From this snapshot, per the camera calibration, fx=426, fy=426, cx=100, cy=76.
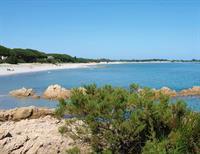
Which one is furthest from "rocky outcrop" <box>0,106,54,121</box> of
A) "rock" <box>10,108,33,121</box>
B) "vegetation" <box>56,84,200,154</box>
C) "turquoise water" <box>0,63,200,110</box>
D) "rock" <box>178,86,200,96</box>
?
"rock" <box>178,86,200,96</box>

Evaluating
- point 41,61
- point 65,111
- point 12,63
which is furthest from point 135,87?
point 41,61

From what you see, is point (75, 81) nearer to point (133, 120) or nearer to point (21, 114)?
point (21, 114)

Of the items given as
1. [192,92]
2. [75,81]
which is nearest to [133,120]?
[192,92]

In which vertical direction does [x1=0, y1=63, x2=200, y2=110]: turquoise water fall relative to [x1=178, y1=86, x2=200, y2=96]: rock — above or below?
below

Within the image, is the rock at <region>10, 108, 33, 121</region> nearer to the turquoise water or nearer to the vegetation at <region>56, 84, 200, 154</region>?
the turquoise water

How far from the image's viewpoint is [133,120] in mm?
7574

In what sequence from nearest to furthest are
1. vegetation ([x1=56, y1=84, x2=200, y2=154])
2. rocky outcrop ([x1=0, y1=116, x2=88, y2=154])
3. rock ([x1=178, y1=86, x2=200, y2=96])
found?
vegetation ([x1=56, y1=84, x2=200, y2=154]) < rocky outcrop ([x1=0, y1=116, x2=88, y2=154]) < rock ([x1=178, y1=86, x2=200, y2=96])

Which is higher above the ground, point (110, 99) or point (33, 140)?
point (110, 99)

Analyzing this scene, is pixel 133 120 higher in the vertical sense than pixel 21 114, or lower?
higher

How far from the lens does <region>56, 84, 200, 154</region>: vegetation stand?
7.47 metres

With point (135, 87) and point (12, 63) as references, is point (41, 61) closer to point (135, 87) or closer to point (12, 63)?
point (12, 63)

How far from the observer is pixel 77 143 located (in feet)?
31.1

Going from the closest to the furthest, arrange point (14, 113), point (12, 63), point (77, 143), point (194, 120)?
1. point (194, 120)
2. point (77, 143)
3. point (14, 113)
4. point (12, 63)

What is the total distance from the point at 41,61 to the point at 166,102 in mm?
118266
